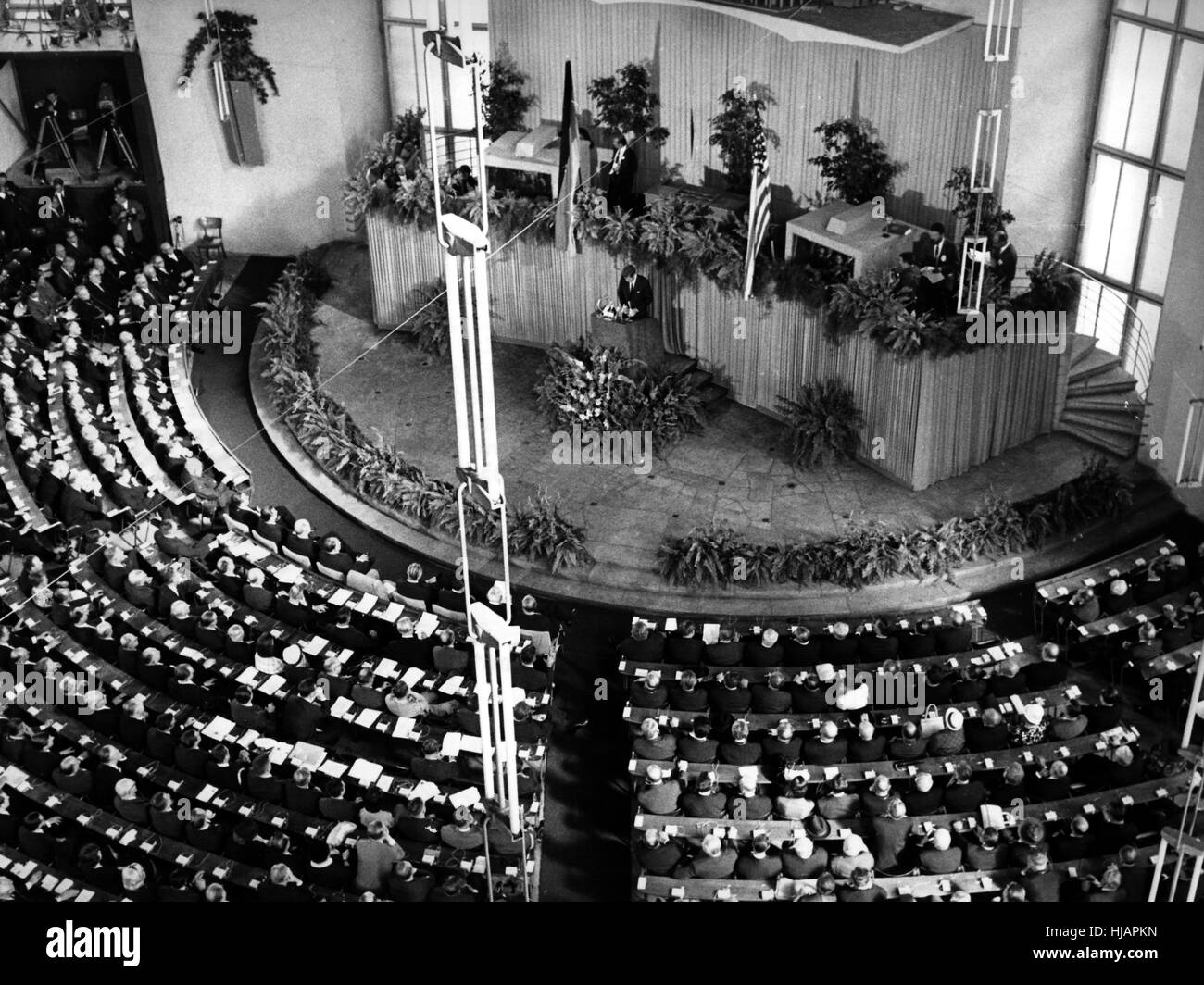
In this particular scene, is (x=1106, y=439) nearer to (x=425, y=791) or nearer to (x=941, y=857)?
(x=941, y=857)

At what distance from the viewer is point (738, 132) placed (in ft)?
93.7

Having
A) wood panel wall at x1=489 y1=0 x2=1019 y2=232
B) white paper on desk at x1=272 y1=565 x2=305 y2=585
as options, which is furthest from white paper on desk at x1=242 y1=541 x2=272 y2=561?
wood panel wall at x1=489 y1=0 x2=1019 y2=232

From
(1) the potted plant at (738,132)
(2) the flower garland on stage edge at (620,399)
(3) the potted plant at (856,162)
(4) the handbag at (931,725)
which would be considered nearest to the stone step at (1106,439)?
(3) the potted plant at (856,162)

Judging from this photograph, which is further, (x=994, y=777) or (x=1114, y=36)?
(x=1114, y=36)

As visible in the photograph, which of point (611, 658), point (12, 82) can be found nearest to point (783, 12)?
point (611, 658)

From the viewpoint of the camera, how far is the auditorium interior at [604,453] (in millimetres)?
19562

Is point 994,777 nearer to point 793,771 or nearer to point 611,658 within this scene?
point 793,771

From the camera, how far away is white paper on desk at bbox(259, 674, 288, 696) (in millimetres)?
21297

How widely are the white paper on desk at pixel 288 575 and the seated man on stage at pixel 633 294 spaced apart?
8015 millimetres

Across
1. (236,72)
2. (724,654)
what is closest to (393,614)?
(724,654)

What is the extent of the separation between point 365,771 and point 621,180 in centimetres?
1290

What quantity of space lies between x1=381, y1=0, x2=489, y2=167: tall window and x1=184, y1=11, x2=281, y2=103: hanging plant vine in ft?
8.07

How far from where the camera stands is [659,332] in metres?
29.0
